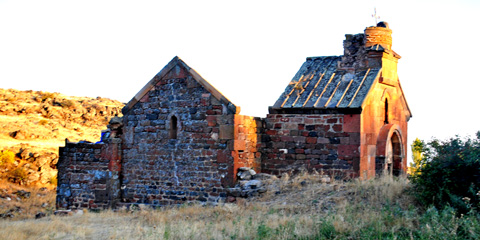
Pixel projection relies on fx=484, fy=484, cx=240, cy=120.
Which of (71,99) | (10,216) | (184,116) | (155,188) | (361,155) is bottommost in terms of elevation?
(10,216)

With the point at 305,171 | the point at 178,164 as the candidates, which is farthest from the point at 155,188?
the point at 305,171

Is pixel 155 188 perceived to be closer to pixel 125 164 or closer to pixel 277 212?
pixel 125 164

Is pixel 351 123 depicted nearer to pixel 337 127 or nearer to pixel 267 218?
pixel 337 127

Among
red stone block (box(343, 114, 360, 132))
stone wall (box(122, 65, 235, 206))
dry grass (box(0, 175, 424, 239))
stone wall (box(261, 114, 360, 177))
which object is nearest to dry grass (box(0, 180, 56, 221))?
stone wall (box(122, 65, 235, 206))

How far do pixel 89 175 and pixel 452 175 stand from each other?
10848mm

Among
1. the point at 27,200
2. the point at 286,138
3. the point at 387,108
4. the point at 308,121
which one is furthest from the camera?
the point at 27,200

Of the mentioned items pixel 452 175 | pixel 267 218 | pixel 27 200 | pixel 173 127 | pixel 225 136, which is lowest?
pixel 27 200

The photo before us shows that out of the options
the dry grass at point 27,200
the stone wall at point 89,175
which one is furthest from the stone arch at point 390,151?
the dry grass at point 27,200

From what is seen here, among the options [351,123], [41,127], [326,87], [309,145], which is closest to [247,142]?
[309,145]

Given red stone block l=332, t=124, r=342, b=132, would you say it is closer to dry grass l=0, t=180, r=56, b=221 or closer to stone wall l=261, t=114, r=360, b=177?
stone wall l=261, t=114, r=360, b=177

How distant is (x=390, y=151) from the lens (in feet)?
53.8

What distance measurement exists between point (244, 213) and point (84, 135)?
20.9 m

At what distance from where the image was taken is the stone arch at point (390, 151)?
1492 centimetres

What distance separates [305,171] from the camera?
47.8 feet
